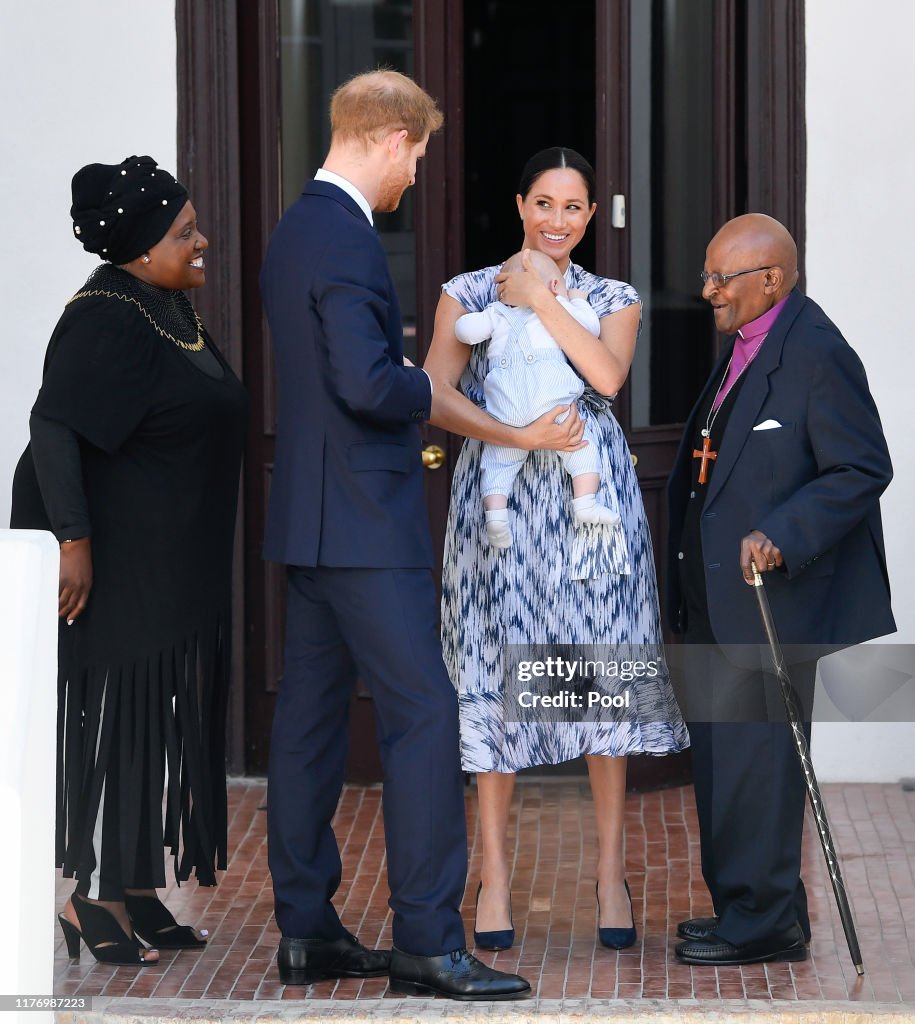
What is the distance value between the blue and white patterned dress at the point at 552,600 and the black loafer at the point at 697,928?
463mm

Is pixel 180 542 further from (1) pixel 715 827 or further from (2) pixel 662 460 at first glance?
(2) pixel 662 460

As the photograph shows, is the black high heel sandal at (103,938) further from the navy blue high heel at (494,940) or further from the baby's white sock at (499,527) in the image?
the baby's white sock at (499,527)

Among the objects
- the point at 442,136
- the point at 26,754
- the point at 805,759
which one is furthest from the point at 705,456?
the point at 442,136

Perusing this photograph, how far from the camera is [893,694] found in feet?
Result: 20.4

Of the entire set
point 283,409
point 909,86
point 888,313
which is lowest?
point 283,409

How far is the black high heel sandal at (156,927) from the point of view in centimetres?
452

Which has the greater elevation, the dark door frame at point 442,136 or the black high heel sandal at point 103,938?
the dark door frame at point 442,136

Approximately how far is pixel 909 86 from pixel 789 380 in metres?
2.25

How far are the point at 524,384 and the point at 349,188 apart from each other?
721 mm

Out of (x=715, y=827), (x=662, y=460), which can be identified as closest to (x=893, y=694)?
(x=662, y=460)

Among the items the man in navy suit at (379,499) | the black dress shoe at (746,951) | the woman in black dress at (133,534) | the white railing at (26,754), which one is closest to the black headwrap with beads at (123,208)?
the woman in black dress at (133,534)

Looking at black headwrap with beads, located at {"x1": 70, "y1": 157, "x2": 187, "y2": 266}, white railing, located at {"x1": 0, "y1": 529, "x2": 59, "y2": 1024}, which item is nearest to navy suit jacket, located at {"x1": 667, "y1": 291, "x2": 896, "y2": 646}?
black headwrap with beads, located at {"x1": 70, "y1": 157, "x2": 187, "y2": 266}

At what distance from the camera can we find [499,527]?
448 cm

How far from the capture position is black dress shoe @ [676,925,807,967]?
4.30 meters
